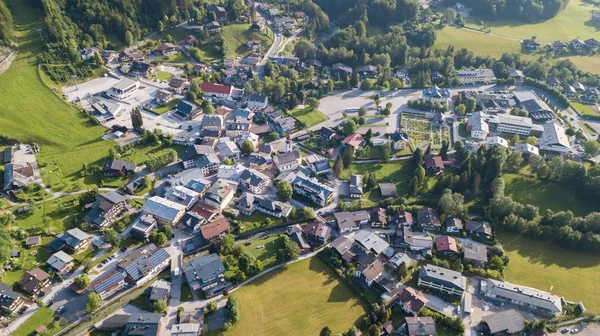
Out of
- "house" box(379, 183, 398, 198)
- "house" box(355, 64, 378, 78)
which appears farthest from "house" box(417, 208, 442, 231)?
"house" box(355, 64, 378, 78)

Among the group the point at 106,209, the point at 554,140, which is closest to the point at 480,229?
the point at 554,140

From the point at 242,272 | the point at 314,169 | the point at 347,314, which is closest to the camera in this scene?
the point at 347,314

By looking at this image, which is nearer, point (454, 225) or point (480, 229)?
point (480, 229)

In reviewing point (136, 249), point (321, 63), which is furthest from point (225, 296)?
point (321, 63)

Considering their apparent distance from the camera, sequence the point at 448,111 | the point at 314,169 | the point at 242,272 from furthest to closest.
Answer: the point at 448,111, the point at 314,169, the point at 242,272

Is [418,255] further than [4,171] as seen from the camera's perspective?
No

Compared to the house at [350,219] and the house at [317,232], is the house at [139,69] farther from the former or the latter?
the house at [350,219]

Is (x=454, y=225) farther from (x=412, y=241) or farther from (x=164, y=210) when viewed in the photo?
(x=164, y=210)

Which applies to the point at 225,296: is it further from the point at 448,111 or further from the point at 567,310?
the point at 448,111
